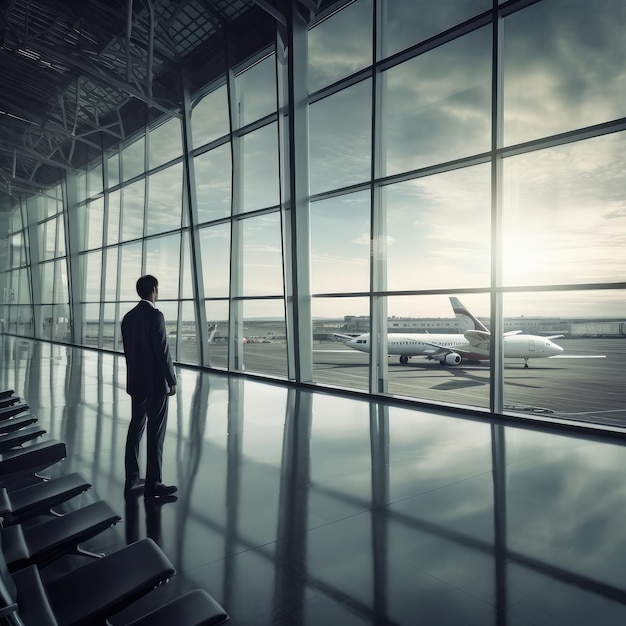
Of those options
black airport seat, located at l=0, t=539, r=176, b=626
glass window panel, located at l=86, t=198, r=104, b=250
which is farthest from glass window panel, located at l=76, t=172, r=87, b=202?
black airport seat, located at l=0, t=539, r=176, b=626

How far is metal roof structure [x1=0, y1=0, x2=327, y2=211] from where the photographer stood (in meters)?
10.2

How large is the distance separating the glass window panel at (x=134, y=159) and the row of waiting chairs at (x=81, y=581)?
46.7 ft

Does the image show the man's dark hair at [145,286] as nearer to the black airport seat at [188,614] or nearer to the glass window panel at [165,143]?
the black airport seat at [188,614]

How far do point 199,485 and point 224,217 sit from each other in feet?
27.4

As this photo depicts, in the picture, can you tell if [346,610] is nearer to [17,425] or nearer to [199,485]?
[199,485]

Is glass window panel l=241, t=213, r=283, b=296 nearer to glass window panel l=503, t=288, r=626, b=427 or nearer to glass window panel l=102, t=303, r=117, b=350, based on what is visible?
glass window panel l=503, t=288, r=626, b=427

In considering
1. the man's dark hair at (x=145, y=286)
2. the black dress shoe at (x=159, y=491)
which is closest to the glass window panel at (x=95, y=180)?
the man's dark hair at (x=145, y=286)

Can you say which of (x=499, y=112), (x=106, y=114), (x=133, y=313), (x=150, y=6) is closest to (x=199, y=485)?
(x=133, y=313)

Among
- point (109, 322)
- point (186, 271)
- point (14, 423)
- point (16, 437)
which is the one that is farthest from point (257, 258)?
point (109, 322)

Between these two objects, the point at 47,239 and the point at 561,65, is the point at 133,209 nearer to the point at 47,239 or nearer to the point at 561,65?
the point at 47,239

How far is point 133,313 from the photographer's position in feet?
12.5

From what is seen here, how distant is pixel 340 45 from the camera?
29.8 feet

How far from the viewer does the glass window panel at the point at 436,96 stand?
779 centimetres

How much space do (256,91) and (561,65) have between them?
6.43 m
